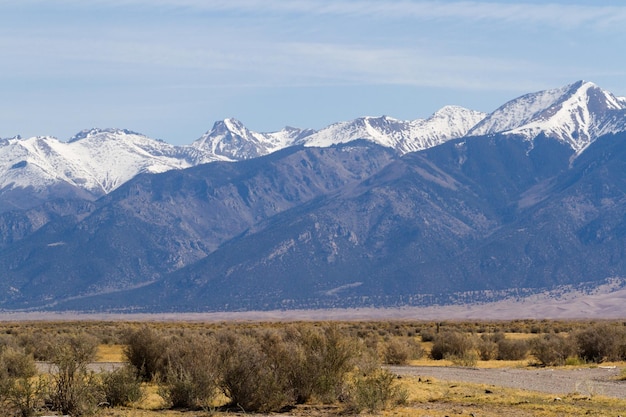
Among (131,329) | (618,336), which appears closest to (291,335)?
(131,329)

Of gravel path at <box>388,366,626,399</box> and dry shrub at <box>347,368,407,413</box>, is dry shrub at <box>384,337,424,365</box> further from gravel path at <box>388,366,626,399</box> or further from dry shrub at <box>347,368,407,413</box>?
dry shrub at <box>347,368,407,413</box>

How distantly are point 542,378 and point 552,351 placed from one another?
7769 millimetres

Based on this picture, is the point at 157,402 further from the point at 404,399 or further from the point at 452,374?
the point at 452,374

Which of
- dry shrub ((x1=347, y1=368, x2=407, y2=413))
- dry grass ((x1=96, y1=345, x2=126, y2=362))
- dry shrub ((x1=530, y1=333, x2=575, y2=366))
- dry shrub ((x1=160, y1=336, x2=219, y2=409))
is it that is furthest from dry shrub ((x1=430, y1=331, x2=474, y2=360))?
dry shrub ((x1=160, y1=336, x2=219, y2=409))

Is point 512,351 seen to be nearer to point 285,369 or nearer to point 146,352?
point 146,352

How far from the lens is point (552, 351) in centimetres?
4419

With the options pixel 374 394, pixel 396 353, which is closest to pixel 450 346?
pixel 396 353

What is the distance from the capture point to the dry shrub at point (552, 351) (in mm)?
43969

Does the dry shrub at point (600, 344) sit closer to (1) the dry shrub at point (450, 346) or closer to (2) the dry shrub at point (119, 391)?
(1) the dry shrub at point (450, 346)

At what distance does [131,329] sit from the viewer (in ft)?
125

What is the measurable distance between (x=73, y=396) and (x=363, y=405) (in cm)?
729

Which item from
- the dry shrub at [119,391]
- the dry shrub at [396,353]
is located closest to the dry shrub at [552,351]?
the dry shrub at [396,353]

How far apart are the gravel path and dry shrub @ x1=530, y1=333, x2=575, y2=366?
3.08 metres

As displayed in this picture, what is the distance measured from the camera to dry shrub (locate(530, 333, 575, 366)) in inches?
1731
